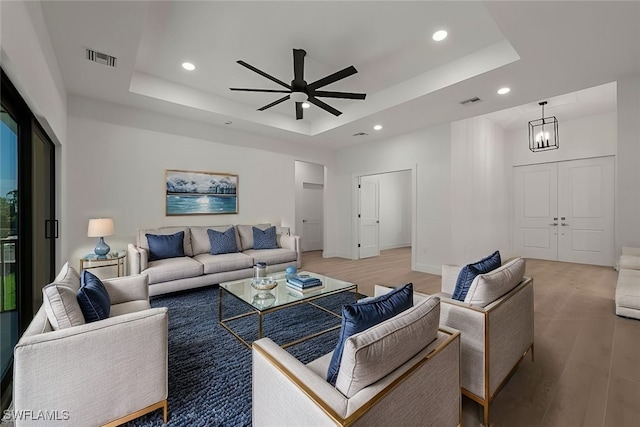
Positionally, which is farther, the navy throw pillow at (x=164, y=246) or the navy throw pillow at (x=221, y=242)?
the navy throw pillow at (x=221, y=242)

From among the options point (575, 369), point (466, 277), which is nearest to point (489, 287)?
point (466, 277)

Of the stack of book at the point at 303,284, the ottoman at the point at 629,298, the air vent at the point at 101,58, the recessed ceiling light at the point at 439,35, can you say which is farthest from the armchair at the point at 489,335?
the air vent at the point at 101,58

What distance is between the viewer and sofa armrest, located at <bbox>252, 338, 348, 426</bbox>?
2.93 ft

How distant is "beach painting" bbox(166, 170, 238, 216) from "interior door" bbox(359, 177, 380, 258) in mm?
3043

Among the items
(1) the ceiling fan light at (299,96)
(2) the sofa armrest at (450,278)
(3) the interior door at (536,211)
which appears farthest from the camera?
(3) the interior door at (536,211)

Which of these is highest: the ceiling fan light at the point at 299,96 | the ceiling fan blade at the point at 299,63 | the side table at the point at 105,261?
the ceiling fan blade at the point at 299,63

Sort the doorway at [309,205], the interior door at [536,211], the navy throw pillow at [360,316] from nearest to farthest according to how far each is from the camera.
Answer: the navy throw pillow at [360,316], the interior door at [536,211], the doorway at [309,205]

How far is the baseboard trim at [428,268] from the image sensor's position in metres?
4.99

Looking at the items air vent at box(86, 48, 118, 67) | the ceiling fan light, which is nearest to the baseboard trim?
the ceiling fan light

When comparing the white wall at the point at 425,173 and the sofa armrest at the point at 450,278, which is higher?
the white wall at the point at 425,173

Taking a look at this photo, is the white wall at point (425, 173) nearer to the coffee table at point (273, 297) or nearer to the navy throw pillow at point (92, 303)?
the coffee table at point (273, 297)

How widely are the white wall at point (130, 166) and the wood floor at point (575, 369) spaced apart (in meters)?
3.25

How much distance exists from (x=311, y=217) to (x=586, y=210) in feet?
20.3

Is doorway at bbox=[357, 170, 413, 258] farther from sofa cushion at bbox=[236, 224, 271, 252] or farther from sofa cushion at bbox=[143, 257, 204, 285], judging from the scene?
sofa cushion at bbox=[143, 257, 204, 285]
